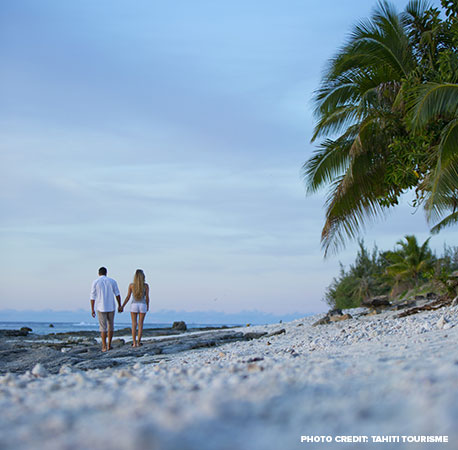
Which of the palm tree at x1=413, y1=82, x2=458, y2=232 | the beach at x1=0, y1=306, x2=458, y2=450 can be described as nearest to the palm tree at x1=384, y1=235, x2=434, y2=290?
the palm tree at x1=413, y1=82, x2=458, y2=232

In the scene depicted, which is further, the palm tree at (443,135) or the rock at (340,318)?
the rock at (340,318)

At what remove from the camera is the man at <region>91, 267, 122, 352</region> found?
9578 millimetres

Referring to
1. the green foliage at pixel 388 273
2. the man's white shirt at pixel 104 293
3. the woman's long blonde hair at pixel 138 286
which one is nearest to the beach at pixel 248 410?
the man's white shirt at pixel 104 293

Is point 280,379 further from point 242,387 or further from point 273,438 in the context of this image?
point 273,438

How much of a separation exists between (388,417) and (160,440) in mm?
815

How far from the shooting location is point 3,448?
1447 millimetres

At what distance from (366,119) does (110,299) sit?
6.50m

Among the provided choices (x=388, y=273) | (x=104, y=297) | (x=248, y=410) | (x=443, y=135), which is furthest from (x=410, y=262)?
(x=248, y=410)

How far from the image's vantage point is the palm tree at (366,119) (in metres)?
9.74

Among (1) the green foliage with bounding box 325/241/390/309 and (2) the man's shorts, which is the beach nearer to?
(2) the man's shorts

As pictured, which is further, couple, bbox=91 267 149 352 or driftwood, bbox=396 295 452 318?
couple, bbox=91 267 149 352

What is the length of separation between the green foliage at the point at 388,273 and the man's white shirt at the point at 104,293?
1488 cm

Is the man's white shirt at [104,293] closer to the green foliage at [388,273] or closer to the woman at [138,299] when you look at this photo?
the woman at [138,299]

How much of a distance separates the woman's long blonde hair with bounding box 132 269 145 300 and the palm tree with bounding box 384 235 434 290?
51.8ft
